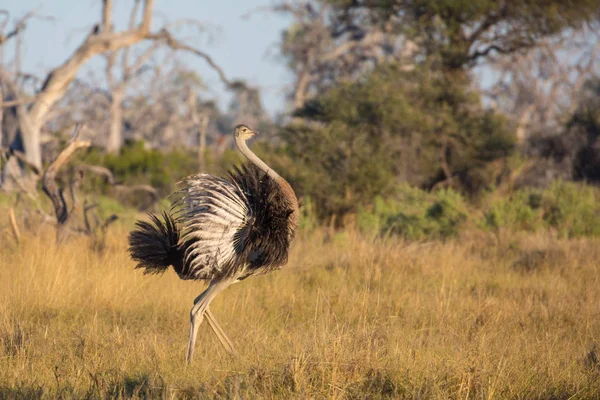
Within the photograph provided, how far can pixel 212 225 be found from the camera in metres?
5.11

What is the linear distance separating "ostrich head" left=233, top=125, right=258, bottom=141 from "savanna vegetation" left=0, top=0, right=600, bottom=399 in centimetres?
44

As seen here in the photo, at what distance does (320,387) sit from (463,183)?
498 inches

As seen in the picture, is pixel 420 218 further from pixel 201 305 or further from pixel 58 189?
pixel 201 305

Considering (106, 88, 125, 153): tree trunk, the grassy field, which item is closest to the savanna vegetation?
the grassy field

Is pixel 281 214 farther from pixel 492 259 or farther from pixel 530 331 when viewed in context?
pixel 492 259

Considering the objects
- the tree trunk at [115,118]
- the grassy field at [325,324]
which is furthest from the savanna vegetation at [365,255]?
the tree trunk at [115,118]

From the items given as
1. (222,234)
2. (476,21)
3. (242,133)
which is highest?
(476,21)

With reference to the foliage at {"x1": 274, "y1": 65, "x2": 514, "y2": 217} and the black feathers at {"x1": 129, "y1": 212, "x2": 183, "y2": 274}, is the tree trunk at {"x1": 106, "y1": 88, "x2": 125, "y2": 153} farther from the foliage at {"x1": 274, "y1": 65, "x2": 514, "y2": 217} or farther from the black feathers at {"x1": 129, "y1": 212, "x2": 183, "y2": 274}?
the black feathers at {"x1": 129, "y1": 212, "x2": 183, "y2": 274}

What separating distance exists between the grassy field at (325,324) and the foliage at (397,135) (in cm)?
364

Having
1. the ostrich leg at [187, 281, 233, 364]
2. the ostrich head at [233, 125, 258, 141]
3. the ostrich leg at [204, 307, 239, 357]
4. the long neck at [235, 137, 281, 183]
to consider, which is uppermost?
the ostrich head at [233, 125, 258, 141]

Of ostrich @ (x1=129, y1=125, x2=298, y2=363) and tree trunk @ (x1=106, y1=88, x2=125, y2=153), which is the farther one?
tree trunk @ (x1=106, y1=88, x2=125, y2=153)

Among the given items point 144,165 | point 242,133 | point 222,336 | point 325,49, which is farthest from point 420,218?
point 325,49

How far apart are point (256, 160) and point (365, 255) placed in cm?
292

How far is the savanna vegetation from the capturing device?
455cm
